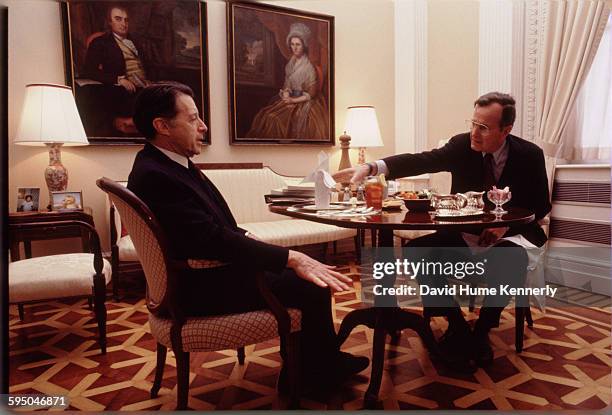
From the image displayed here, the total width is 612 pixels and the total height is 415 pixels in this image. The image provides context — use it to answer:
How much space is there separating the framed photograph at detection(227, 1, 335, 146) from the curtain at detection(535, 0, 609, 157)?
1643mm

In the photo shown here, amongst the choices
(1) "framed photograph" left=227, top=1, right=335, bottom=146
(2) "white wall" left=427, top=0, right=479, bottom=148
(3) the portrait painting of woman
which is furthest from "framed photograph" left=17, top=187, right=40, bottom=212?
(2) "white wall" left=427, top=0, right=479, bottom=148

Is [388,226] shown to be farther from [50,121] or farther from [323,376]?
[50,121]

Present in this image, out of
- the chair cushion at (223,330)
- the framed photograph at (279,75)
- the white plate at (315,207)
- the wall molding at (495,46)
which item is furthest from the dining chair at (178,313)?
the wall molding at (495,46)

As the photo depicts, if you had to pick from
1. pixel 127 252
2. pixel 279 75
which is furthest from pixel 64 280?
pixel 279 75

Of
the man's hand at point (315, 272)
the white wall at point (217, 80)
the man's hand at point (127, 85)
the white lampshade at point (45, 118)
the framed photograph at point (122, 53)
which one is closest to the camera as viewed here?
the man's hand at point (315, 272)

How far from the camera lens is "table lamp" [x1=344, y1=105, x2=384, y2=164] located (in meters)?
3.74

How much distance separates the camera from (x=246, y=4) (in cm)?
353

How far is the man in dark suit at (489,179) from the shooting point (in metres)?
1.85

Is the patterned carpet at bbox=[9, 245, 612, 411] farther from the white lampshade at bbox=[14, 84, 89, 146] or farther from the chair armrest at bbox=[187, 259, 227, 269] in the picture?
the white lampshade at bbox=[14, 84, 89, 146]

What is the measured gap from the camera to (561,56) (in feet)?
10.3

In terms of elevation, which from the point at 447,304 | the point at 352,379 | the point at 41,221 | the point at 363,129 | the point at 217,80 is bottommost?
the point at 352,379

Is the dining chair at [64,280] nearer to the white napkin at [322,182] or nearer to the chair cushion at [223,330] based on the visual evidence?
the chair cushion at [223,330]

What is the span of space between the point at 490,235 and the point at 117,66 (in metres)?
2.69

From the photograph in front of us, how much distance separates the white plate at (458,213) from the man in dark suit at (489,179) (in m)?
0.27
